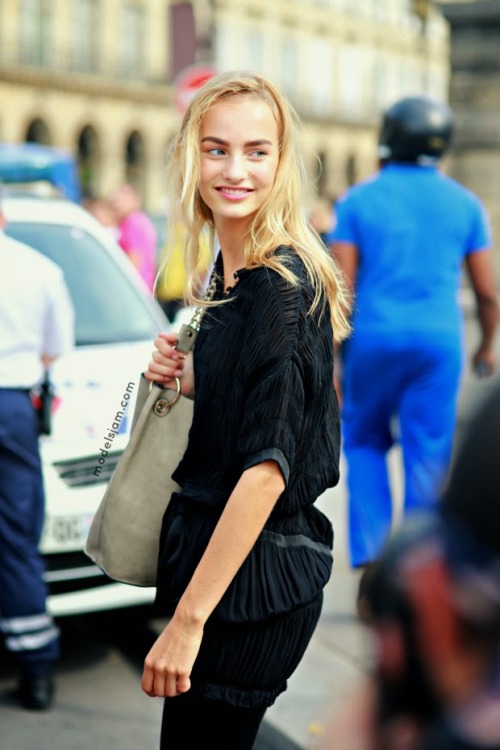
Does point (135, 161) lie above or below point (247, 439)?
below

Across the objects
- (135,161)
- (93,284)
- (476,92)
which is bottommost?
(135,161)

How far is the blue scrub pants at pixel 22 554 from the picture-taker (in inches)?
173

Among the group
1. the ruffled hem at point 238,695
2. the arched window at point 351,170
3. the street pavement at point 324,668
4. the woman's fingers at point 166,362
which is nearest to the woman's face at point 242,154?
the woman's fingers at point 166,362

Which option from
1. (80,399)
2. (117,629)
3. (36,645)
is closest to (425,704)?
(36,645)

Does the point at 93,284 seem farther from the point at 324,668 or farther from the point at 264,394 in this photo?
the point at 264,394

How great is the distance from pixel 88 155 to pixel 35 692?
50.7 metres

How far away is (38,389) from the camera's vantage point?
4.65m

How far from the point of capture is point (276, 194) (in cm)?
230

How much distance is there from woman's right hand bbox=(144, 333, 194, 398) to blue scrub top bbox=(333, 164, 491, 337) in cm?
239

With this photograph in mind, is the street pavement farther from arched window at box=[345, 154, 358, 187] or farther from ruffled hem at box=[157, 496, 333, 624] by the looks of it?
arched window at box=[345, 154, 358, 187]

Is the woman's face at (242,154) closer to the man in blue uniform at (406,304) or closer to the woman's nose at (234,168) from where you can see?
the woman's nose at (234,168)

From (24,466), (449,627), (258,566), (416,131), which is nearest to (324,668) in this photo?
(24,466)

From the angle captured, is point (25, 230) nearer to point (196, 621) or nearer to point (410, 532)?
point (196, 621)

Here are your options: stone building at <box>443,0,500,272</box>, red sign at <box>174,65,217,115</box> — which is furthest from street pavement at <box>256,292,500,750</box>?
red sign at <box>174,65,217,115</box>
